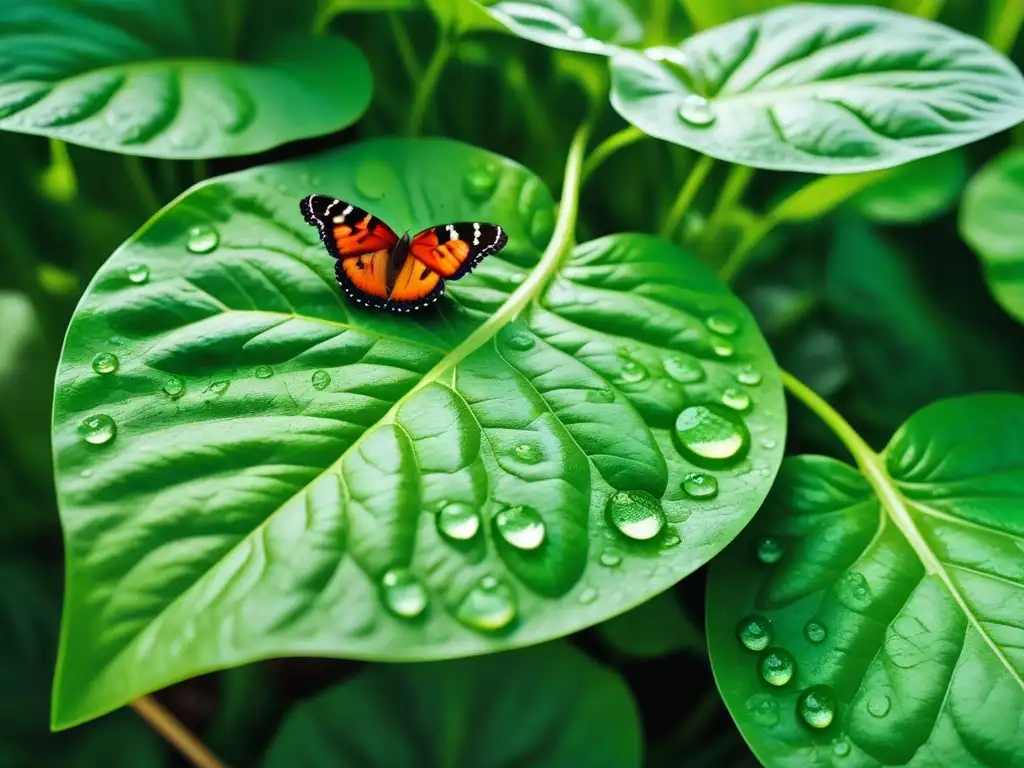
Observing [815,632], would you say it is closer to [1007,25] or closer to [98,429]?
[98,429]

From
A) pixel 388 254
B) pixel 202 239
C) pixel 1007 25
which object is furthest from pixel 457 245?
pixel 1007 25

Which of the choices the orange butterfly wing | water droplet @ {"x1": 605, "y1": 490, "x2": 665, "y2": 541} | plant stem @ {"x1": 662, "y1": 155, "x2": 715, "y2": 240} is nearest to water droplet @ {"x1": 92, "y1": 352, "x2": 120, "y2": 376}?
the orange butterfly wing

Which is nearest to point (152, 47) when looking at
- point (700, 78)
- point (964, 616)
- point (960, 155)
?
point (700, 78)

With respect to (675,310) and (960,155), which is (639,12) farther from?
(675,310)

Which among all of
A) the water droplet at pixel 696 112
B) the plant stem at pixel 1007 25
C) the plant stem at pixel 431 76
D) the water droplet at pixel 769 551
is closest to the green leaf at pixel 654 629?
the water droplet at pixel 769 551

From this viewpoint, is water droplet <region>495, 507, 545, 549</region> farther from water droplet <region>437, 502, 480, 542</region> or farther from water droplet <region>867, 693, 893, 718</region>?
water droplet <region>867, 693, 893, 718</region>

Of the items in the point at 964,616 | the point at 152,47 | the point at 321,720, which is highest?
the point at 152,47
